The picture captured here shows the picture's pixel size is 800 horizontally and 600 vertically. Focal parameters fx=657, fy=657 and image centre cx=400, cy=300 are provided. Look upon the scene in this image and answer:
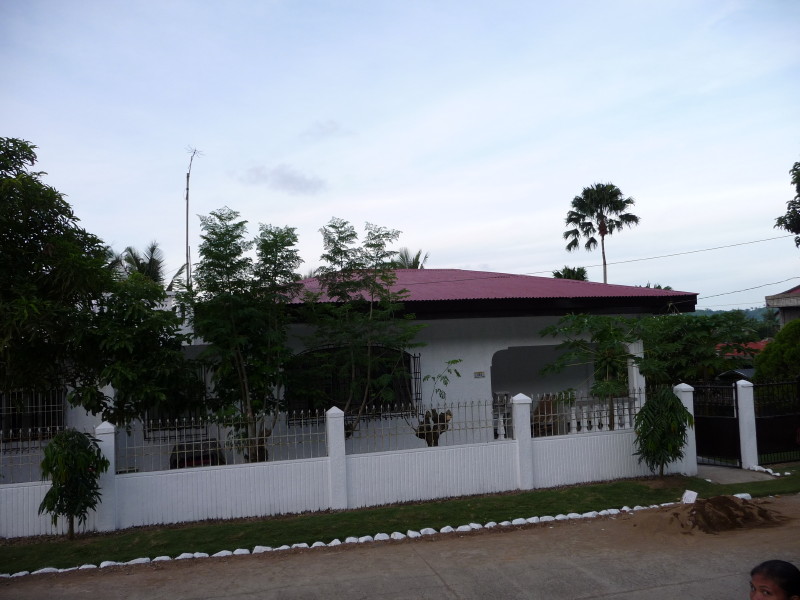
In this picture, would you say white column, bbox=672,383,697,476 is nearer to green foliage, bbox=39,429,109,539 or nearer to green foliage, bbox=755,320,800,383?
green foliage, bbox=755,320,800,383

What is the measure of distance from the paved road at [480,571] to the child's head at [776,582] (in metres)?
3.51

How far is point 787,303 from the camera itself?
22.8m

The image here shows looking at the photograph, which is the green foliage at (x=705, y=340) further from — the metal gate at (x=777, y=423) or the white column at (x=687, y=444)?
the white column at (x=687, y=444)

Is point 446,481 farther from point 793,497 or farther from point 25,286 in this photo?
point 25,286

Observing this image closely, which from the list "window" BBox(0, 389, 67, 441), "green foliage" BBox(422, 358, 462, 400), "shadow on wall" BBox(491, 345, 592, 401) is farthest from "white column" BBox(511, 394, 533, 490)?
"shadow on wall" BBox(491, 345, 592, 401)

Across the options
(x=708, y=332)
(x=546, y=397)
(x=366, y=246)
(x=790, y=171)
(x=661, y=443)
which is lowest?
(x=661, y=443)

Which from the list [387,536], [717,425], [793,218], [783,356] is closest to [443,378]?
[387,536]

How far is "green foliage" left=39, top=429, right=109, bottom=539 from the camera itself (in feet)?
26.9

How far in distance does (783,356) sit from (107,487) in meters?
16.2

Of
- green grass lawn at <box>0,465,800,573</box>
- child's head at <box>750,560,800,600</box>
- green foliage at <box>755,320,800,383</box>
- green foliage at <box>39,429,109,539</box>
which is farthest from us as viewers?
green foliage at <box>755,320,800,383</box>

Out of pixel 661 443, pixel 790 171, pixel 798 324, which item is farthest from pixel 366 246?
pixel 790 171

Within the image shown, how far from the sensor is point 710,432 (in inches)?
500

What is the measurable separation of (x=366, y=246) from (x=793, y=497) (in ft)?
25.4

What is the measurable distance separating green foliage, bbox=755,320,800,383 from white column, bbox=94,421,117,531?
1510cm
